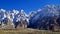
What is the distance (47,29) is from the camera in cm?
1023

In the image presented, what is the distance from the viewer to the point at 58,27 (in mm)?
10273

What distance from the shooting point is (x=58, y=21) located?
33.6 ft

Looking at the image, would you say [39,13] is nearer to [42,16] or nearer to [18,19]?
[42,16]

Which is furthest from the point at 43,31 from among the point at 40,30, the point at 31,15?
the point at 31,15

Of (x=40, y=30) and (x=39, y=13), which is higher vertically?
A: (x=39, y=13)

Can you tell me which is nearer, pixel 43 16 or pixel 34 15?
pixel 43 16

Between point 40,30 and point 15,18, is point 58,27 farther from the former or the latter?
point 15,18

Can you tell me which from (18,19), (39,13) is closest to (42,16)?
(39,13)

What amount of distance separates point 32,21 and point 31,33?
1.45ft

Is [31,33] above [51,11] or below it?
below

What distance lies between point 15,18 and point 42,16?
1.00 m

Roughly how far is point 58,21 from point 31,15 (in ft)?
3.36

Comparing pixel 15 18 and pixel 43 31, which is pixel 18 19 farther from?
pixel 43 31

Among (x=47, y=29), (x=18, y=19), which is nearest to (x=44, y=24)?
(x=47, y=29)
